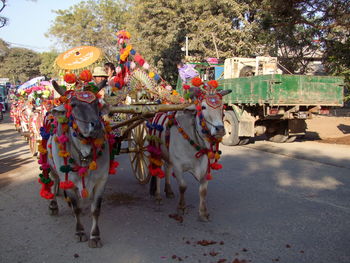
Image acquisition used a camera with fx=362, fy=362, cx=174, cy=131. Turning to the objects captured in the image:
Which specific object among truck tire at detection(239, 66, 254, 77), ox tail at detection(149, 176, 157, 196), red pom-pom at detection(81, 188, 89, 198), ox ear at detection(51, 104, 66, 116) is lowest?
ox tail at detection(149, 176, 157, 196)

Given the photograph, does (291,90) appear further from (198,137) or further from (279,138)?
(198,137)

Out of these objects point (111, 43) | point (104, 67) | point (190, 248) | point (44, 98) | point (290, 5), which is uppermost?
point (111, 43)

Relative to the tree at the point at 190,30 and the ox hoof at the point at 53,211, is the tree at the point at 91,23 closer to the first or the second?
the tree at the point at 190,30

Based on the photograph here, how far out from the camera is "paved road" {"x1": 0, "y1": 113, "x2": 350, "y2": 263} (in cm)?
397

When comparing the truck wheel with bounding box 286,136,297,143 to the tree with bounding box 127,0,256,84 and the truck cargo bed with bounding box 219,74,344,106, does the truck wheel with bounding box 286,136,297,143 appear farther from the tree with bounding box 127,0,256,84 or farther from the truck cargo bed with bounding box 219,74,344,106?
the tree with bounding box 127,0,256,84

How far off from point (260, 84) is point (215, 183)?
439 centimetres

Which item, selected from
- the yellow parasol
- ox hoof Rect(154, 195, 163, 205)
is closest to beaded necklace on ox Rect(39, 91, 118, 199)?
ox hoof Rect(154, 195, 163, 205)

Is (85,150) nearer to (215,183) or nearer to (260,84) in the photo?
(215,183)

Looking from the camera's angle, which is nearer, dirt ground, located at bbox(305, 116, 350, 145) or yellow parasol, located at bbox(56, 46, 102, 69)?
yellow parasol, located at bbox(56, 46, 102, 69)

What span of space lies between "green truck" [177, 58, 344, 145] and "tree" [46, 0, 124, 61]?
83.9 feet

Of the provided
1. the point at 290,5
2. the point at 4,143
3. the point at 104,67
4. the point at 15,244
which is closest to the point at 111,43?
the point at 4,143

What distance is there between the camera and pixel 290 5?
458 inches

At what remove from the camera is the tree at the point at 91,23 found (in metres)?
35.0

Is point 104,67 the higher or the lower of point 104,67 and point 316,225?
the higher
